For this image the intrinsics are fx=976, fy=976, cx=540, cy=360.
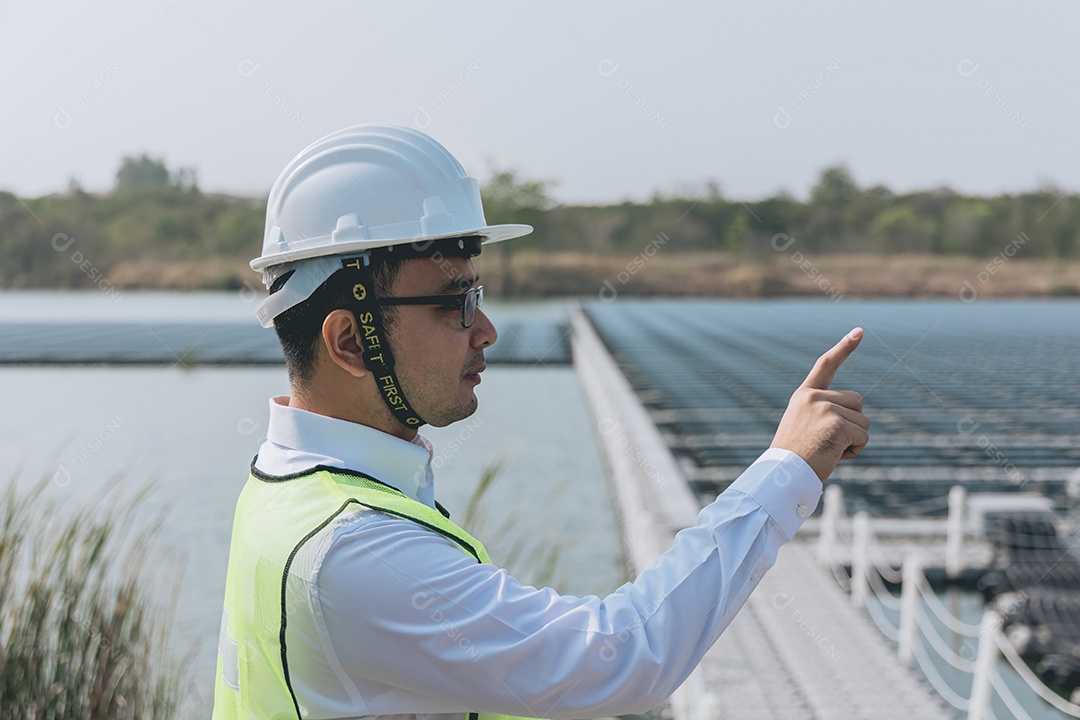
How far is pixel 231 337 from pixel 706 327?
84.5ft

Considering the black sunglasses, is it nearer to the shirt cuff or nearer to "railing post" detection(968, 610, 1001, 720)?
the shirt cuff

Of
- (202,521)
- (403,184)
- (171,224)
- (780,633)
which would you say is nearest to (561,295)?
(171,224)

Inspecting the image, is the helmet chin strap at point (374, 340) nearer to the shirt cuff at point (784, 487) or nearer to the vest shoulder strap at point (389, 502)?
the vest shoulder strap at point (389, 502)

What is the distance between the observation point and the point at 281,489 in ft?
4.49

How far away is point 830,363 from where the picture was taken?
4.44ft

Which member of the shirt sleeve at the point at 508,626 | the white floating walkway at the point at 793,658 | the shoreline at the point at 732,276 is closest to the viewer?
the shirt sleeve at the point at 508,626

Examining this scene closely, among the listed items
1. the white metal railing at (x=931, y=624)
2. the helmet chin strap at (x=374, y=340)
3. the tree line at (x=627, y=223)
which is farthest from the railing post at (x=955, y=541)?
the tree line at (x=627, y=223)

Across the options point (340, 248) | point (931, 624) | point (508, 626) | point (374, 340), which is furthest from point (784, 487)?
point (931, 624)

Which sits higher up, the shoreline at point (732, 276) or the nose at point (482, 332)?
the nose at point (482, 332)

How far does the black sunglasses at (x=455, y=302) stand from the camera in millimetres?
1445

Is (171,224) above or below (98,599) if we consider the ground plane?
above

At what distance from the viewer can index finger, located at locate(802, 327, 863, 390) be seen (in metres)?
1.35

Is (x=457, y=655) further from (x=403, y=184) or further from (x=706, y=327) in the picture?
(x=706, y=327)

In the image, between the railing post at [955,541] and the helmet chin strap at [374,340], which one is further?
the railing post at [955,541]
